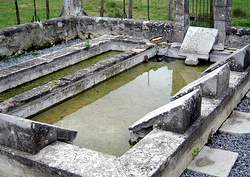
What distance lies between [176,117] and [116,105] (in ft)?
8.74

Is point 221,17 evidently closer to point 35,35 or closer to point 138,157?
point 35,35

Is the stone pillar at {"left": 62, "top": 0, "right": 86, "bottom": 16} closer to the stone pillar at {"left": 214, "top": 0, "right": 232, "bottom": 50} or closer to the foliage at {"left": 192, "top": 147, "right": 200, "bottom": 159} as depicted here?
the stone pillar at {"left": 214, "top": 0, "right": 232, "bottom": 50}

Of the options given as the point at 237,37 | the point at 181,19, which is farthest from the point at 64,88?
the point at 237,37

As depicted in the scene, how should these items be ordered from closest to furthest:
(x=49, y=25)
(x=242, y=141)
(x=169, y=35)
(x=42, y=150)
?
1. (x=42, y=150)
2. (x=242, y=141)
3. (x=169, y=35)
4. (x=49, y=25)

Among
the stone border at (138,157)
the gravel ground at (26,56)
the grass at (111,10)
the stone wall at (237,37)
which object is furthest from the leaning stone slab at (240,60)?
the grass at (111,10)

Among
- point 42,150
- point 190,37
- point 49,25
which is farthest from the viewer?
point 49,25

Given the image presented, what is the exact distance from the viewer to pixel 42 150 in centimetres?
477

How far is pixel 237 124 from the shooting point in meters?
6.48

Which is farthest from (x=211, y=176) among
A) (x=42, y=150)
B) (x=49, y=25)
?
(x=49, y=25)

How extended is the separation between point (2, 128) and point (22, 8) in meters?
14.2

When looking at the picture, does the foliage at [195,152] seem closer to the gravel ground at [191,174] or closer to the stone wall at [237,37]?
the gravel ground at [191,174]

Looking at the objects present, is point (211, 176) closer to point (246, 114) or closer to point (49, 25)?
point (246, 114)

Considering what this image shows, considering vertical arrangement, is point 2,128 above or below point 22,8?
below

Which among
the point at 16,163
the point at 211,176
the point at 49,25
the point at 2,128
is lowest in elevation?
the point at 211,176
